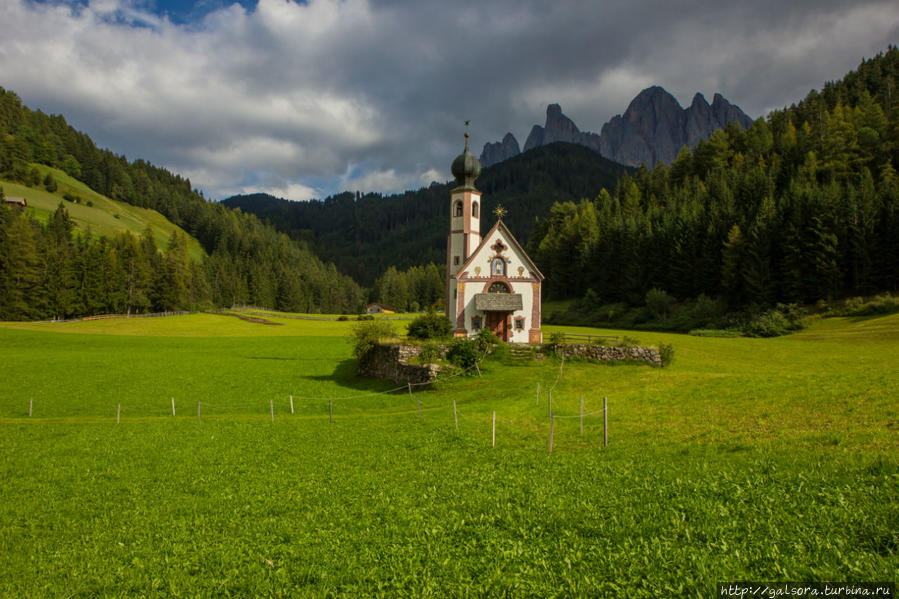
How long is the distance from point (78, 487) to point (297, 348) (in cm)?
3927

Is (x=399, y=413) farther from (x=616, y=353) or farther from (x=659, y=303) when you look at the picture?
(x=659, y=303)

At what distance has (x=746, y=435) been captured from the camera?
13445 millimetres

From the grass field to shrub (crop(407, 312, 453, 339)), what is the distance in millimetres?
11163

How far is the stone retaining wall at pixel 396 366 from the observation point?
31094mm

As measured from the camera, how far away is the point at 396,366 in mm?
33531

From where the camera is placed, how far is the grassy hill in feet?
465

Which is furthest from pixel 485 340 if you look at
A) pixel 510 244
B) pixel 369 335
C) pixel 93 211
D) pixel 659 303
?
pixel 93 211

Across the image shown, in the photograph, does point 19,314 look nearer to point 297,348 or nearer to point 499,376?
point 297,348

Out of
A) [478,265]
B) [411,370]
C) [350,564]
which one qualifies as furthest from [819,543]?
[478,265]

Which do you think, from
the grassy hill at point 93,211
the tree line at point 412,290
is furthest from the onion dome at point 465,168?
the grassy hill at point 93,211

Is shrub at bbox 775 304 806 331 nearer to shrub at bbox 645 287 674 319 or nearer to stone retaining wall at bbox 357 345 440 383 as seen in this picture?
shrub at bbox 645 287 674 319

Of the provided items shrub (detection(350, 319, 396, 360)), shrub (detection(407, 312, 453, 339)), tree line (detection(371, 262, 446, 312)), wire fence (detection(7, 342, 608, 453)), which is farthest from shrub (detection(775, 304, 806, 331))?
tree line (detection(371, 262, 446, 312))

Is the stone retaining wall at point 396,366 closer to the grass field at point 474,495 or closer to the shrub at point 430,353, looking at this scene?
the shrub at point 430,353

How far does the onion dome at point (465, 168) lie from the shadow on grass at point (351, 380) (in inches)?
784
